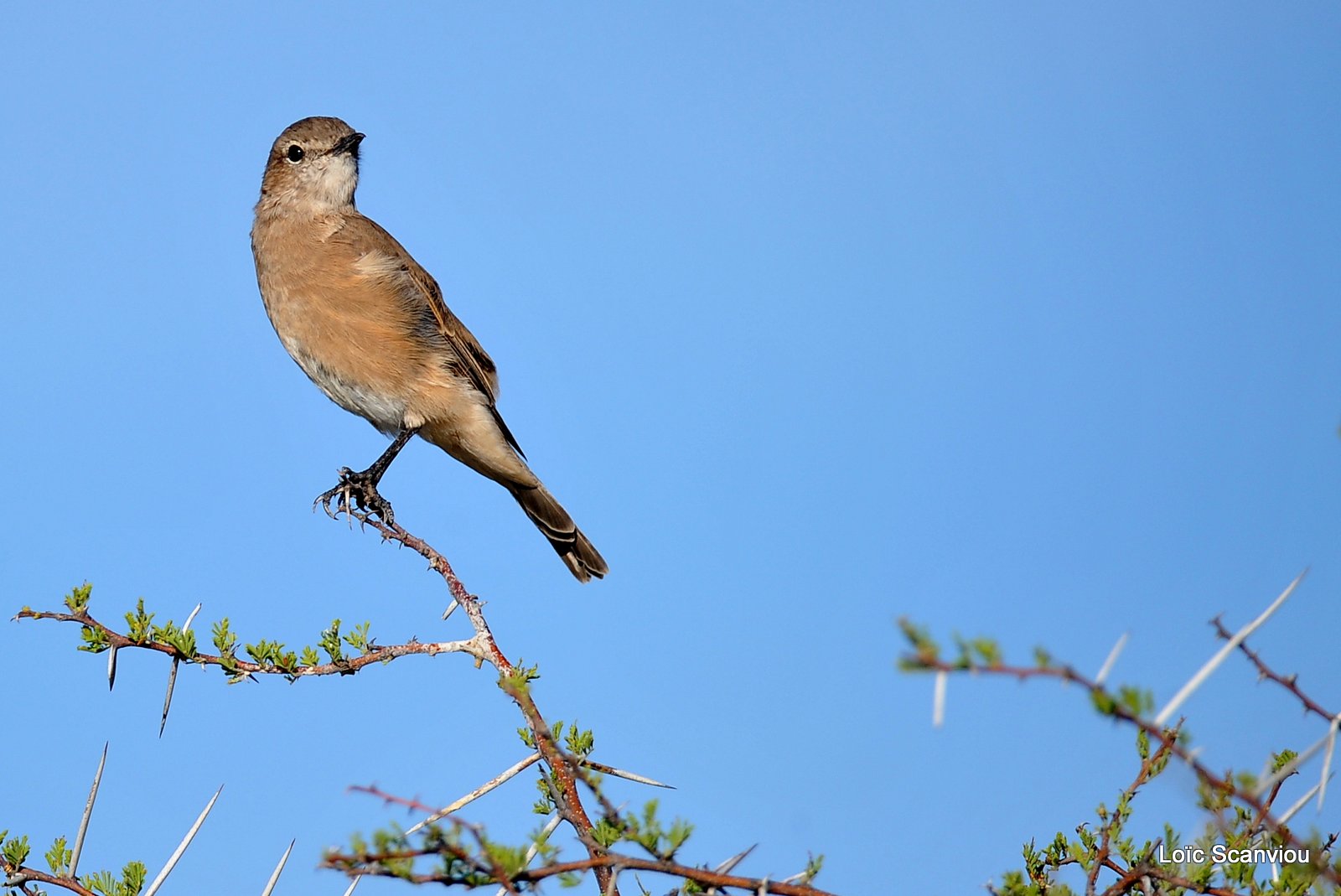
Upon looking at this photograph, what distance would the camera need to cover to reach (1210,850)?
8.51 ft

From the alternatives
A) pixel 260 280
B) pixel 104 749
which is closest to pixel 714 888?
pixel 104 749

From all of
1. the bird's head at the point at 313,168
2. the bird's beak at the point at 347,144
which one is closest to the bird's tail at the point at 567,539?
the bird's head at the point at 313,168

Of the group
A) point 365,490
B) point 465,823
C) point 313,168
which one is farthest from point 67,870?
point 313,168

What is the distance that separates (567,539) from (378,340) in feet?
5.29

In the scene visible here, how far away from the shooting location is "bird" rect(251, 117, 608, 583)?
705cm

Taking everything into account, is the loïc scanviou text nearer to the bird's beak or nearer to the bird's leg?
the bird's leg

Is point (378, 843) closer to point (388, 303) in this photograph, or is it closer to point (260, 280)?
point (388, 303)

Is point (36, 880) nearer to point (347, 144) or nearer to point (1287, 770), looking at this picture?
point (1287, 770)

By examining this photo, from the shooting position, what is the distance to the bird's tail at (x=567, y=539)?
7371 millimetres

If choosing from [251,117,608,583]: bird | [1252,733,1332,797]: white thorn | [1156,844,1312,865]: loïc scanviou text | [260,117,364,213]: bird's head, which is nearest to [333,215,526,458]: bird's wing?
[251,117,608,583]: bird

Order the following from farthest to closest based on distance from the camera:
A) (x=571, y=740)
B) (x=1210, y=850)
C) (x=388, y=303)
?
(x=388, y=303) → (x=571, y=740) → (x=1210, y=850)

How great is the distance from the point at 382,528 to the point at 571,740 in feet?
6.11

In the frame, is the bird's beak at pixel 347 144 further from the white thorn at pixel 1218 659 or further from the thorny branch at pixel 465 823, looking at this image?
the white thorn at pixel 1218 659

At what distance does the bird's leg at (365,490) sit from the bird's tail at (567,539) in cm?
90
